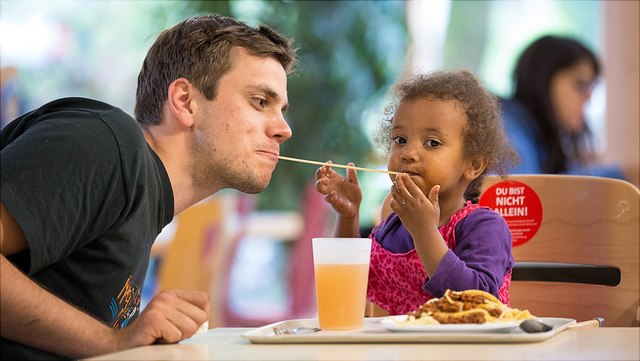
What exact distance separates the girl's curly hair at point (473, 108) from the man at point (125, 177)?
0.82ft

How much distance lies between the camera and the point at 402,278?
164 cm

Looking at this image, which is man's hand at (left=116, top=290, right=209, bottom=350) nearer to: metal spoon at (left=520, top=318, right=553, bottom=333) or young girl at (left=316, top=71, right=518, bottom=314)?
metal spoon at (left=520, top=318, right=553, bottom=333)

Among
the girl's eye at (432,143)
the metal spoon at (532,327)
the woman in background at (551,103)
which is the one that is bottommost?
the metal spoon at (532,327)

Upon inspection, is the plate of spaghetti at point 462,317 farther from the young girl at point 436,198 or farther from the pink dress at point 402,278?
the pink dress at point 402,278

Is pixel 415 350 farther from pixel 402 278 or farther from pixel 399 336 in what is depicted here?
pixel 402 278

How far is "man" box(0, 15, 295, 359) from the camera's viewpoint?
1101 mm

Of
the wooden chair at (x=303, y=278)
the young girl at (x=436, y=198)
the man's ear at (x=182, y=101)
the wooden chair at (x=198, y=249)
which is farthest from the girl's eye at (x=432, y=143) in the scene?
the wooden chair at (x=303, y=278)

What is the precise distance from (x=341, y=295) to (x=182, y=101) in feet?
1.96

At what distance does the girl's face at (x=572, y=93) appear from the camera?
3740 mm

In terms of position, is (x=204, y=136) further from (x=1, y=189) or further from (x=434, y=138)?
(x=1, y=189)

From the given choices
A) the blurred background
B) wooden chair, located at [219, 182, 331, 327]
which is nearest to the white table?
wooden chair, located at [219, 182, 331, 327]

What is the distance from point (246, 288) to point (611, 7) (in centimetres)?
284

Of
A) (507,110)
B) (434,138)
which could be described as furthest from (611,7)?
(434,138)

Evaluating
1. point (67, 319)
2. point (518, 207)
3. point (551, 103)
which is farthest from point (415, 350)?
point (551, 103)
